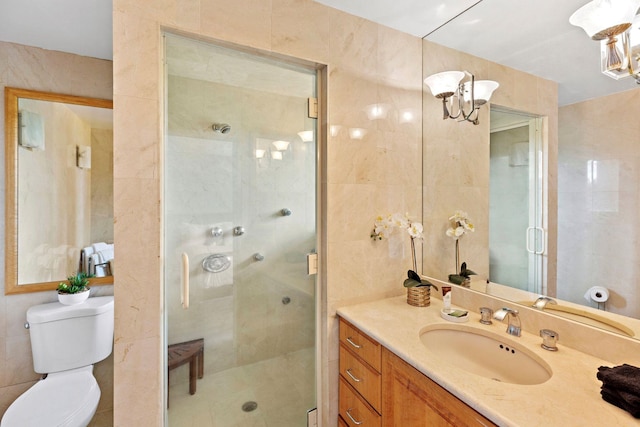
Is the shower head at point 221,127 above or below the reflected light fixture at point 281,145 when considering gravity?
above

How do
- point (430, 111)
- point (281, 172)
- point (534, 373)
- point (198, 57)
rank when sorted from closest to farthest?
point (534, 373)
point (198, 57)
point (281, 172)
point (430, 111)

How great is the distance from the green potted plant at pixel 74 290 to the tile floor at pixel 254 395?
103cm

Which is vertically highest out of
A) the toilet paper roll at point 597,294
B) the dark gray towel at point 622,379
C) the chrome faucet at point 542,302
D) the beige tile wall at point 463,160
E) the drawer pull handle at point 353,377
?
the beige tile wall at point 463,160

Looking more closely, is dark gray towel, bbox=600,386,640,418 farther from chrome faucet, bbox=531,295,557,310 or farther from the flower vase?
the flower vase

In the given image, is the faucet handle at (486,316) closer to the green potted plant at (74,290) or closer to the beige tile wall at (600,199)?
the beige tile wall at (600,199)

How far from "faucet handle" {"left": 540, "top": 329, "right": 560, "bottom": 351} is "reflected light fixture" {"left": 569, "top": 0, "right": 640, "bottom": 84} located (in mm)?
956

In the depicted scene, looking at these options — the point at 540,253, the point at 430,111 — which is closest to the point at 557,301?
the point at 540,253

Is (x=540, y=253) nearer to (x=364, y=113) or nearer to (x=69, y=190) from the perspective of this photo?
(x=364, y=113)

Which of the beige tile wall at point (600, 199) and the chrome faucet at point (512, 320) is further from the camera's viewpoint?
the chrome faucet at point (512, 320)

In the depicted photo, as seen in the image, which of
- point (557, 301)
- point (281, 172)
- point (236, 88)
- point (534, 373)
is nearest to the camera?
point (534, 373)

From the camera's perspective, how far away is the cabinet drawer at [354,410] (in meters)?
1.27

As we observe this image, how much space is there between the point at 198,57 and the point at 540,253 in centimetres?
183

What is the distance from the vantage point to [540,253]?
1.29m

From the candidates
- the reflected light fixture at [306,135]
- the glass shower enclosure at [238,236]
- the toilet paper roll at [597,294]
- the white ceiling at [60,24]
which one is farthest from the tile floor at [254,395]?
the white ceiling at [60,24]
